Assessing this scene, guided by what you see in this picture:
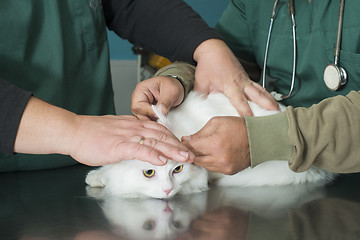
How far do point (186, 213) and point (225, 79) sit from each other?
494 mm

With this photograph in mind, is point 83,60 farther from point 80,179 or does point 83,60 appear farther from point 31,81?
point 80,179

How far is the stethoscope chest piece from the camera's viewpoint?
94cm

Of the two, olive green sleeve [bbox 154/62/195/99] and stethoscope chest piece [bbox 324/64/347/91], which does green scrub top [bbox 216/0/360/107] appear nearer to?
stethoscope chest piece [bbox 324/64/347/91]

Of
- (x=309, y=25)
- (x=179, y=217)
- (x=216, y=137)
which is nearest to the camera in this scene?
(x=179, y=217)

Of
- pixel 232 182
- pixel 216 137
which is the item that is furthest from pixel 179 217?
pixel 232 182

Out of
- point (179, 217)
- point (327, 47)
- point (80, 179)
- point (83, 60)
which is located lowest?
point (80, 179)

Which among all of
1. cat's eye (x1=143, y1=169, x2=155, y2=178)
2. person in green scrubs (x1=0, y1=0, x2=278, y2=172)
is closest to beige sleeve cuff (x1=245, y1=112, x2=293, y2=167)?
person in green scrubs (x1=0, y1=0, x2=278, y2=172)

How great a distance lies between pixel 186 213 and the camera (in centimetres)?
71


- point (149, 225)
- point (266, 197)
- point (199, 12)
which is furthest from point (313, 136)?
point (199, 12)

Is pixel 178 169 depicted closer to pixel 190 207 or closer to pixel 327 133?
pixel 190 207

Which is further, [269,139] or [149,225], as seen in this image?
[269,139]

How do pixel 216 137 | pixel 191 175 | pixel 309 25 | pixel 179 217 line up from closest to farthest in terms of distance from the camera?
pixel 179 217, pixel 216 137, pixel 191 175, pixel 309 25

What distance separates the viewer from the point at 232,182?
3.12 ft

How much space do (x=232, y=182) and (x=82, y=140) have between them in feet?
1.39
